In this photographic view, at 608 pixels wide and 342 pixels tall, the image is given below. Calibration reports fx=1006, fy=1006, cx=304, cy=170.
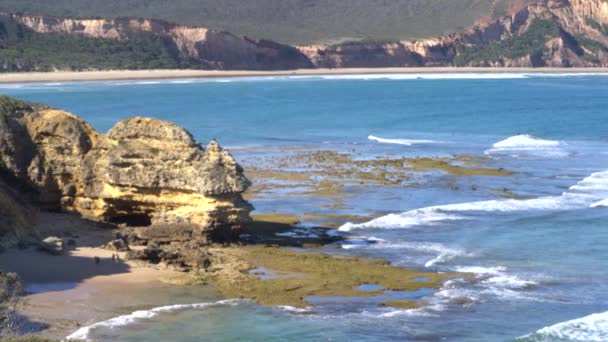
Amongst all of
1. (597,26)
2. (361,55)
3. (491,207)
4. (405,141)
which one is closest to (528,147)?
(405,141)

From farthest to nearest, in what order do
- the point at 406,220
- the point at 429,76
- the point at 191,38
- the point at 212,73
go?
1. the point at 429,76
2. the point at 191,38
3. the point at 212,73
4. the point at 406,220

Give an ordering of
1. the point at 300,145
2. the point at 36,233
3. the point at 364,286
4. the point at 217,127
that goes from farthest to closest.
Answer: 1. the point at 217,127
2. the point at 300,145
3. the point at 36,233
4. the point at 364,286

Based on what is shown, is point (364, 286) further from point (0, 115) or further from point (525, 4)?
point (525, 4)

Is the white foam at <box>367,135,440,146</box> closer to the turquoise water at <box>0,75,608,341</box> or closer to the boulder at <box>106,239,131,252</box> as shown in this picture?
the turquoise water at <box>0,75,608,341</box>

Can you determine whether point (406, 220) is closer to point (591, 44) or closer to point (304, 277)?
point (304, 277)

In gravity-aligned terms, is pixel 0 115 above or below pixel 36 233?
above

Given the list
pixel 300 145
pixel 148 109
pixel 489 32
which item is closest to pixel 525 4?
pixel 489 32
